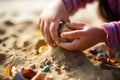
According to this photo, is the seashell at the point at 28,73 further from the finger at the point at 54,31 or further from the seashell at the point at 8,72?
the finger at the point at 54,31

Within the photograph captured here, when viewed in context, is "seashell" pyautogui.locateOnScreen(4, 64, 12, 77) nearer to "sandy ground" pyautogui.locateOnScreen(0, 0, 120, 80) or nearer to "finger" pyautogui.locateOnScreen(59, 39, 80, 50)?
→ "sandy ground" pyautogui.locateOnScreen(0, 0, 120, 80)

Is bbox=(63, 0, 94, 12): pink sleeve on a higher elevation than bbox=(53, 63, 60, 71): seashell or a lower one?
higher

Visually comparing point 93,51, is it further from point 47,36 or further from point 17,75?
point 17,75

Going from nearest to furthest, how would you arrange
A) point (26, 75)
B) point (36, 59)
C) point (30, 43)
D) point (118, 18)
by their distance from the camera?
point (26, 75) < point (36, 59) < point (30, 43) < point (118, 18)

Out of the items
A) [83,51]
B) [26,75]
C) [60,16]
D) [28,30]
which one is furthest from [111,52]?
[28,30]

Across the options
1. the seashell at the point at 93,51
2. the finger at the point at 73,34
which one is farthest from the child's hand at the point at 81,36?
the seashell at the point at 93,51

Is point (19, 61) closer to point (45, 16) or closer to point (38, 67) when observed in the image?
point (38, 67)

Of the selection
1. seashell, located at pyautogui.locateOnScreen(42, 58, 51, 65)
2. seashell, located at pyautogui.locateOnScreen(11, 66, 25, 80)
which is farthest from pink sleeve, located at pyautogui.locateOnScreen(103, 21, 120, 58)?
seashell, located at pyautogui.locateOnScreen(11, 66, 25, 80)
